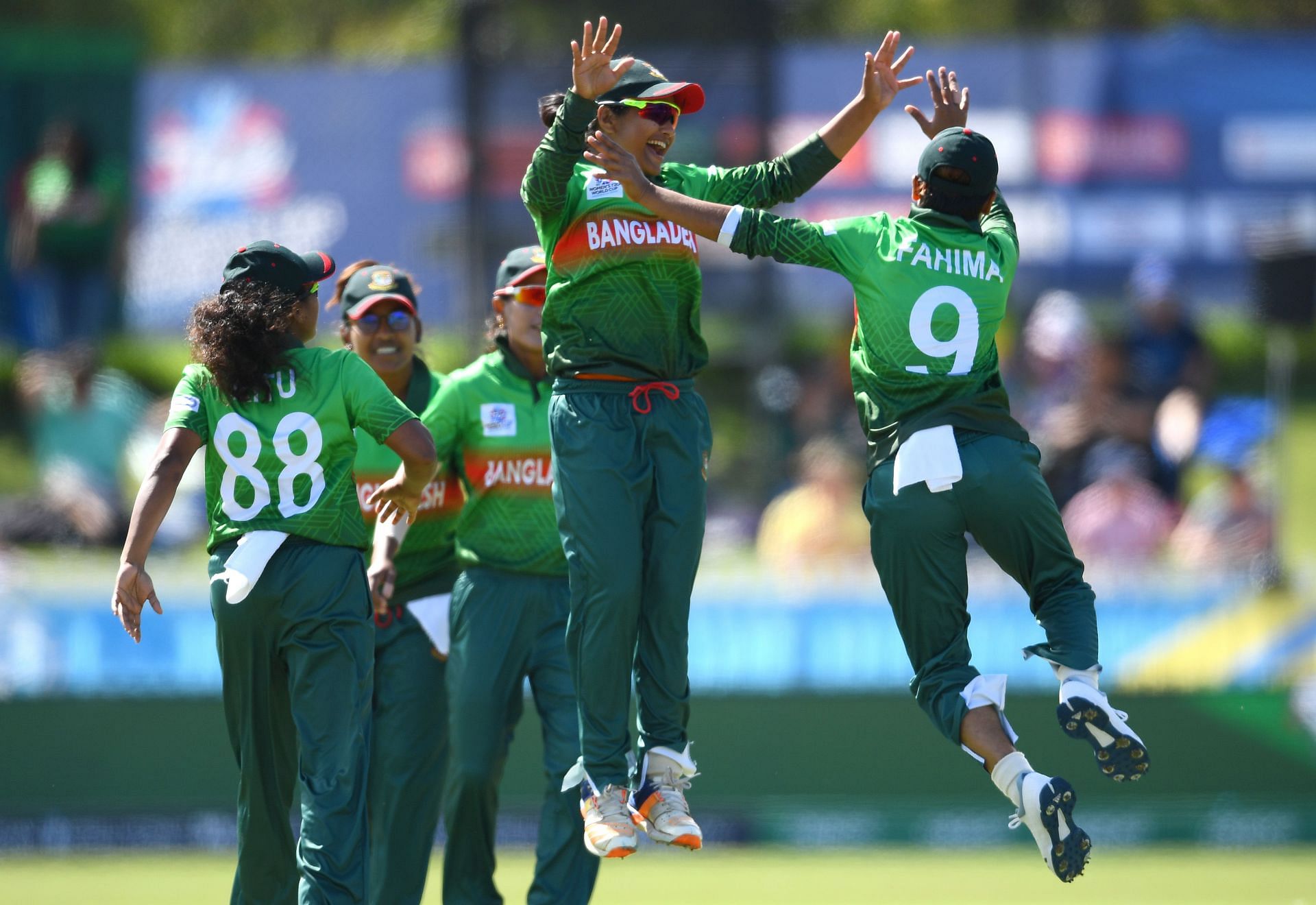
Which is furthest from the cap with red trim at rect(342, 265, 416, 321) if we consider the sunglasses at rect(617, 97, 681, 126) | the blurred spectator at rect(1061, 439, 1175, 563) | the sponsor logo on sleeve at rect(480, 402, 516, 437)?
the blurred spectator at rect(1061, 439, 1175, 563)

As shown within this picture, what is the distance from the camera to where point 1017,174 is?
1658 centimetres

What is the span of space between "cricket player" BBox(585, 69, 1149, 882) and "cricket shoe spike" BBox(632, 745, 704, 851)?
36.1 inches

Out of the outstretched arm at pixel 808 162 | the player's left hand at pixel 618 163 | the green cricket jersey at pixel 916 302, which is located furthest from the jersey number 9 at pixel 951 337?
the player's left hand at pixel 618 163

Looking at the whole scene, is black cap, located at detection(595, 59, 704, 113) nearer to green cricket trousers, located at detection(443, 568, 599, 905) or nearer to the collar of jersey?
the collar of jersey

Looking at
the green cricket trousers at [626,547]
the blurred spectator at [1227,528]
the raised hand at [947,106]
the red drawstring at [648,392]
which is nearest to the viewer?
the green cricket trousers at [626,547]

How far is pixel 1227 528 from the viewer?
38.3 ft

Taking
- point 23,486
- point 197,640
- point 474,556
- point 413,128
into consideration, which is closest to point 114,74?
point 413,128

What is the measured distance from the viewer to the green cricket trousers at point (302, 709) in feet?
19.8

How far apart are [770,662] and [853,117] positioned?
5.06 meters

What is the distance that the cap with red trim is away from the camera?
729 centimetres

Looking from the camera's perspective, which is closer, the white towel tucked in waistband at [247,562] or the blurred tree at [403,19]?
the white towel tucked in waistband at [247,562]

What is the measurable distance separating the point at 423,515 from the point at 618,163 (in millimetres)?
2204

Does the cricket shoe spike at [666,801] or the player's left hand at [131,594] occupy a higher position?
the player's left hand at [131,594]

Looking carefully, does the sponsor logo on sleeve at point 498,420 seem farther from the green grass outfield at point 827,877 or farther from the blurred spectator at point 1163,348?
the blurred spectator at point 1163,348
